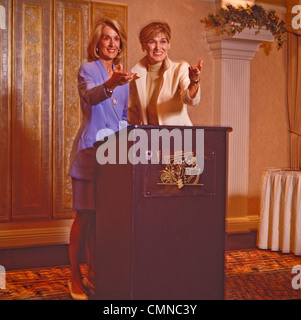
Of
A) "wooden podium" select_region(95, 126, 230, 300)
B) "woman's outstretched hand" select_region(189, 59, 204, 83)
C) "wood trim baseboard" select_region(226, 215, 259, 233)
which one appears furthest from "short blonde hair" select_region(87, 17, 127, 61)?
"wood trim baseboard" select_region(226, 215, 259, 233)

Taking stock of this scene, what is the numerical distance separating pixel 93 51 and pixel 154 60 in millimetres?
450

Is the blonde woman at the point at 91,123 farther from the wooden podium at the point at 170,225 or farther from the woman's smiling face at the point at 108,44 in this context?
the wooden podium at the point at 170,225

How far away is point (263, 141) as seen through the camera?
6.06 metres

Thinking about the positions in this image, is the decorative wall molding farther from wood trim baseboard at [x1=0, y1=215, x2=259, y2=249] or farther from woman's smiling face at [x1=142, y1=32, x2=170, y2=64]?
woman's smiling face at [x1=142, y1=32, x2=170, y2=64]

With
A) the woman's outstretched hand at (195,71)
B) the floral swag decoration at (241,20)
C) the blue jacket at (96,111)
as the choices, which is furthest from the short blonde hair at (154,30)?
the floral swag decoration at (241,20)

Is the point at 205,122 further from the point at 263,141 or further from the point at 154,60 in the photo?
the point at 154,60

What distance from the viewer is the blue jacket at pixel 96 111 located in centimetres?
346

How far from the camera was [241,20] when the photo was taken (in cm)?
513

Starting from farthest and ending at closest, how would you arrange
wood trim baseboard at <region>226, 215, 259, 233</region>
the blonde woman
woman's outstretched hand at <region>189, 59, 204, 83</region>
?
wood trim baseboard at <region>226, 215, 259, 233</region>
the blonde woman
woman's outstretched hand at <region>189, 59, 204, 83</region>

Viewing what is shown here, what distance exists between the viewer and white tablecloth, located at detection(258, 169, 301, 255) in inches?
193

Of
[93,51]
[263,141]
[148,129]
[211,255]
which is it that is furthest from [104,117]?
[263,141]

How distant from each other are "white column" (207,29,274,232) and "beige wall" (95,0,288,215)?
0.39 ft

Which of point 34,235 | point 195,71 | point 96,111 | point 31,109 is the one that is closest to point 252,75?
point 31,109

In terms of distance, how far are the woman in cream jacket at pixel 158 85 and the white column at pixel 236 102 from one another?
206 centimetres
